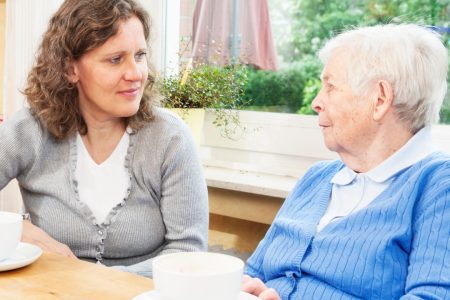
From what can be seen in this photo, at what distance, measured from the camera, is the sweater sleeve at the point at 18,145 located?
1.79 meters

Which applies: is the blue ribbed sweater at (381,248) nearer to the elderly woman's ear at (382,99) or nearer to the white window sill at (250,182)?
the elderly woman's ear at (382,99)

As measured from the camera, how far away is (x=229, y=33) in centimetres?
284

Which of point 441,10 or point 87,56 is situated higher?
point 441,10

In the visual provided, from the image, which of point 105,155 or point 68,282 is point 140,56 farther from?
point 68,282

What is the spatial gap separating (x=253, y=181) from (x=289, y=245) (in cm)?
95

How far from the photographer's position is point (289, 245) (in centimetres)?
151

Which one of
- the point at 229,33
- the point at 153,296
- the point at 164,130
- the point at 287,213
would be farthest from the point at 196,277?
the point at 229,33

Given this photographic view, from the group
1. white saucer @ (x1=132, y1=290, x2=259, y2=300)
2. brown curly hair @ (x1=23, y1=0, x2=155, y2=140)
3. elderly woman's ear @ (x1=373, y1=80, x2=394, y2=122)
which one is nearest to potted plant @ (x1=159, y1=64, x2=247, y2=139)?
brown curly hair @ (x1=23, y1=0, x2=155, y2=140)

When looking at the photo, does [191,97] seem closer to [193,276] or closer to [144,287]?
[144,287]

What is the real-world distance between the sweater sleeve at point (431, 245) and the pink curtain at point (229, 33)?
1.57 metres

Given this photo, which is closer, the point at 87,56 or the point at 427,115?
the point at 427,115

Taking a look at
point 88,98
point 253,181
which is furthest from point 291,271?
point 253,181

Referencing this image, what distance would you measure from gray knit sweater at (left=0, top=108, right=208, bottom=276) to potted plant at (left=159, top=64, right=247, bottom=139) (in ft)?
2.60

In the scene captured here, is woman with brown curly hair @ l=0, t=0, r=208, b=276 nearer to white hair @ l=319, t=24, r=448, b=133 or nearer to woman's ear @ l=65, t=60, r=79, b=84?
woman's ear @ l=65, t=60, r=79, b=84
